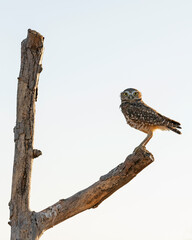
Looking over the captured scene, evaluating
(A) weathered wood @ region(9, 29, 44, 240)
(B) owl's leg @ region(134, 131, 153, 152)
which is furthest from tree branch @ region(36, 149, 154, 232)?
(B) owl's leg @ region(134, 131, 153, 152)

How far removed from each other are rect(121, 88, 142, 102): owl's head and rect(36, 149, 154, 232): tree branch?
3092 millimetres

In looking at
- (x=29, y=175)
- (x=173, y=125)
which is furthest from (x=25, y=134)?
(x=173, y=125)

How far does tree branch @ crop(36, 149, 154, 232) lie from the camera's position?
6.58 m

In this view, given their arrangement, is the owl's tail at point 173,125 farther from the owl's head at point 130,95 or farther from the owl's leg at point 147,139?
the owl's head at point 130,95

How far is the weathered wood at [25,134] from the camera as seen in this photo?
21.7ft

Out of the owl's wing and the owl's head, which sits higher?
the owl's head

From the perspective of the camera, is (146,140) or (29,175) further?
(146,140)

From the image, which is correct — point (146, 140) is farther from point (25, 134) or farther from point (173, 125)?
point (25, 134)

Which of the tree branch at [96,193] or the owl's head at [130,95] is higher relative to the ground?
the owl's head at [130,95]

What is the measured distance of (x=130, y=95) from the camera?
9.58 meters

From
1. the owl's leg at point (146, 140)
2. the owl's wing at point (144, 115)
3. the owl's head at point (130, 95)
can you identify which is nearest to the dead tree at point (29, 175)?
the owl's leg at point (146, 140)

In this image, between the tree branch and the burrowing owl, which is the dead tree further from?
the burrowing owl

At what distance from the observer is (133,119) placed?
873cm

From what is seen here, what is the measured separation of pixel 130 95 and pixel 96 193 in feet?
11.5
